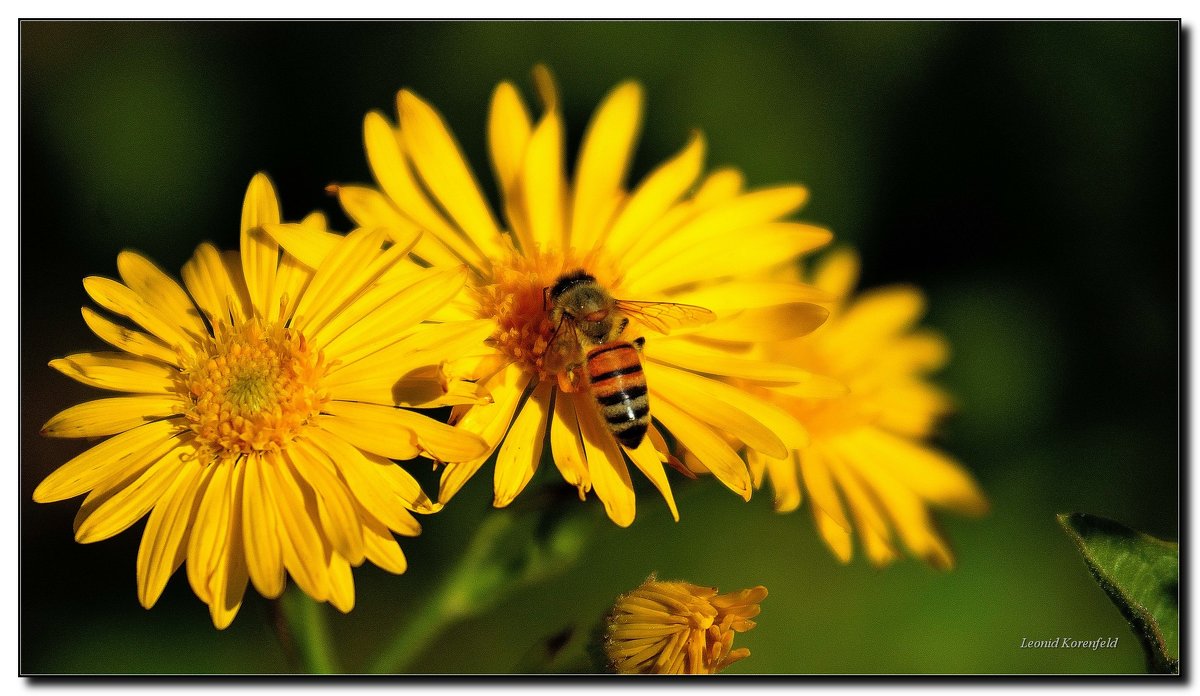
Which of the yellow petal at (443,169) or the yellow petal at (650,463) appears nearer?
the yellow petal at (650,463)

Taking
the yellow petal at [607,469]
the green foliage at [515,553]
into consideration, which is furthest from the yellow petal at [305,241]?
the green foliage at [515,553]

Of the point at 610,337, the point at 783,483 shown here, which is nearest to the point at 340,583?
the point at 610,337

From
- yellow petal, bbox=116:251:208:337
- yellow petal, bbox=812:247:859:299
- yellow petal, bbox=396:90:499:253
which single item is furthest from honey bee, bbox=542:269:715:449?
yellow petal, bbox=812:247:859:299

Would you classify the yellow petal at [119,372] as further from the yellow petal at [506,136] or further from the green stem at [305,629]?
the yellow petal at [506,136]

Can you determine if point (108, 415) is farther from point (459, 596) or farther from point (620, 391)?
point (620, 391)

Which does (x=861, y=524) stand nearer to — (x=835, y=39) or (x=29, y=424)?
(x=835, y=39)
